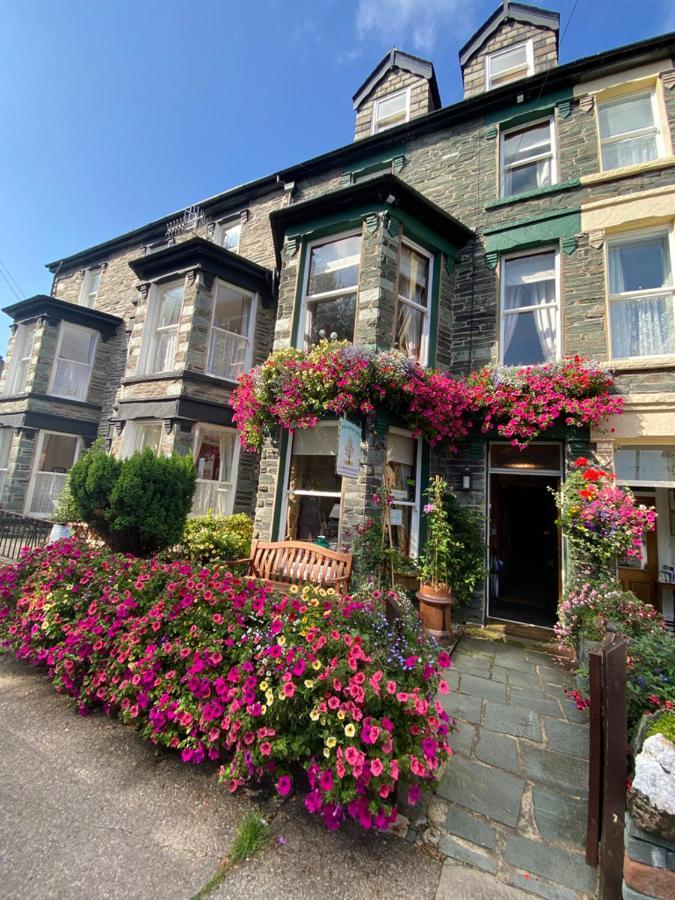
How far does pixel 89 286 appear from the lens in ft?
50.5

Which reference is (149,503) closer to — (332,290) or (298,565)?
(298,565)

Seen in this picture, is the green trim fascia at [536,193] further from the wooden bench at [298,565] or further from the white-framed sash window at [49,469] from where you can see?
the white-framed sash window at [49,469]

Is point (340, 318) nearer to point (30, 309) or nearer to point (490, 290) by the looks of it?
point (490, 290)

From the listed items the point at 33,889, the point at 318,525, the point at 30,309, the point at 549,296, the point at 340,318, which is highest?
the point at 30,309

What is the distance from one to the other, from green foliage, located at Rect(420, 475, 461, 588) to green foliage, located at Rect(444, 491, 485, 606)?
0.38 ft

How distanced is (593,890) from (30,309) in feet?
58.2

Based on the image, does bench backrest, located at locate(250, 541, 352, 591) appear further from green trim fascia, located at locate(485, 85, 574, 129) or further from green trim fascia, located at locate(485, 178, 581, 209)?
green trim fascia, located at locate(485, 85, 574, 129)

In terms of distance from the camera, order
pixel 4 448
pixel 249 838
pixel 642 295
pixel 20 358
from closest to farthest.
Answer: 1. pixel 249 838
2. pixel 642 295
3. pixel 4 448
4. pixel 20 358

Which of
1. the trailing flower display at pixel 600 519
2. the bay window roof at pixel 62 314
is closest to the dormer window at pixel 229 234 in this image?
the bay window roof at pixel 62 314

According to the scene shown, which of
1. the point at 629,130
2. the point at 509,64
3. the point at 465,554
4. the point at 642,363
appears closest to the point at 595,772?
the point at 465,554

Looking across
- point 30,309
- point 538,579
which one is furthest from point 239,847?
point 30,309

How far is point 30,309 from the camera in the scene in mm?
13086

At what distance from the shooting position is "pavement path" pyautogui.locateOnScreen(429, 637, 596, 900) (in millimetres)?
2072

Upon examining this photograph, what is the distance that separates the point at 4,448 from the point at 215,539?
Result: 34.3 ft
